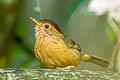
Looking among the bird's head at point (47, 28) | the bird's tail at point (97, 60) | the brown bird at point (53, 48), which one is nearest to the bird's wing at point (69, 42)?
the brown bird at point (53, 48)

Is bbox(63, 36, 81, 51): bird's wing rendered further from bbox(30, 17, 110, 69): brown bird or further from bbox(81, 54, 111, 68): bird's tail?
bbox(81, 54, 111, 68): bird's tail

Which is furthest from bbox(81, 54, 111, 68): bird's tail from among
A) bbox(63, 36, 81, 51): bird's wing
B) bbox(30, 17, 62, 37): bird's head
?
bbox(30, 17, 62, 37): bird's head

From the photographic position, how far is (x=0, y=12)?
11.3 ft

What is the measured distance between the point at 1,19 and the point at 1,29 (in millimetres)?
83

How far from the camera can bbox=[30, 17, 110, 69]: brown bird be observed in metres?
2.67

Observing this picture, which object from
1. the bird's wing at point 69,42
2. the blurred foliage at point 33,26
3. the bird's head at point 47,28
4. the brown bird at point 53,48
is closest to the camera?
the brown bird at point 53,48

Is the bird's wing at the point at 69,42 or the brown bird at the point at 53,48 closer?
the brown bird at the point at 53,48

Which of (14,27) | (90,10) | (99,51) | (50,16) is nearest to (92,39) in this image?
(99,51)

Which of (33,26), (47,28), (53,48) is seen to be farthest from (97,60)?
(33,26)

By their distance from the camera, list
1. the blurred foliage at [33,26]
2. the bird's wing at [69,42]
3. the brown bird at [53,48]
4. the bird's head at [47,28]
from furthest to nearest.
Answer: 1. the blurred foliage at [33,26]
2. the bird's wing at [69,42]
3. the bird's head at [47,28]
4. the brown bird at [53,48]

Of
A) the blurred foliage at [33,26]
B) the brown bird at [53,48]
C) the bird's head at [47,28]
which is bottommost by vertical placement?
the brown bird at [53,48]

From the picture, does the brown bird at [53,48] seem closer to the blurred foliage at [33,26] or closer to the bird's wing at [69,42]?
the bird's wing at [69,42]

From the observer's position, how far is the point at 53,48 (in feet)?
8.95

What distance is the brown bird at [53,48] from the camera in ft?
8.76
